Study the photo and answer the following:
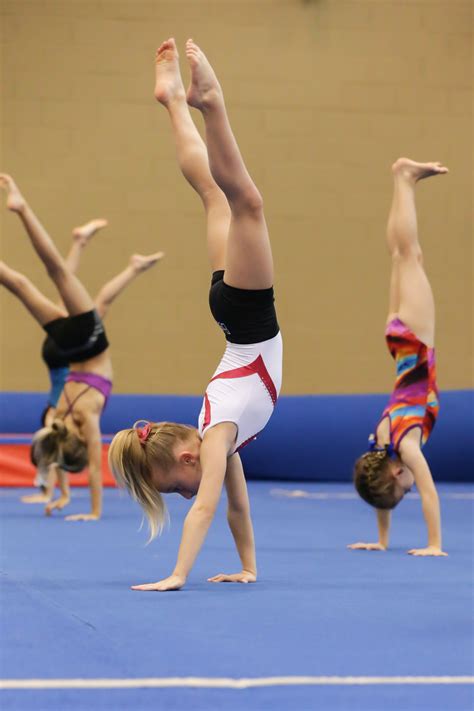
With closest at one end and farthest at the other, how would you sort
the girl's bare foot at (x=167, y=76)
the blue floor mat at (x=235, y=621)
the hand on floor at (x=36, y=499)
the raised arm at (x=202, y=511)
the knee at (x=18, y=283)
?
1. the blue floor mat at (x=235, y=621)
2. the raised arm at (x=202, y=511)
3. the girl's bare foot at (x=167, y=76)
4. the knee at (x=18, y=283)
5. the hand on floor at (x=36, y=499)

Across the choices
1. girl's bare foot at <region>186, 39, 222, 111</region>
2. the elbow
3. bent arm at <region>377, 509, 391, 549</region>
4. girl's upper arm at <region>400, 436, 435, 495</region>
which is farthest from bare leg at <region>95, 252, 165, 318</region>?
the elbow

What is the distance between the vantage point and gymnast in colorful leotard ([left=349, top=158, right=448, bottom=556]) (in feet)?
15.5

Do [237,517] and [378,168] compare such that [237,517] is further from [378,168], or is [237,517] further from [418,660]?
[378,168]

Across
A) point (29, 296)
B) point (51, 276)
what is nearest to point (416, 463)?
point (51, 276)

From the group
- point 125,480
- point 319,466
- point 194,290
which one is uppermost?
point 194,290

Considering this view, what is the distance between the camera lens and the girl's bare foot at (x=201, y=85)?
10.8ft

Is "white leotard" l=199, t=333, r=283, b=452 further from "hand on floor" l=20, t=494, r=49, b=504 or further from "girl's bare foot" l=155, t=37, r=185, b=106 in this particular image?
"hand on floor" l=20, t=494, r=49, b=504

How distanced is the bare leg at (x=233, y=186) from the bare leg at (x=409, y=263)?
7.21ft

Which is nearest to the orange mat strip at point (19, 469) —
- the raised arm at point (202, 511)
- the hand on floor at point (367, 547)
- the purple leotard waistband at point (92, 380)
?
the purple leotard waistband at point (92, 380)

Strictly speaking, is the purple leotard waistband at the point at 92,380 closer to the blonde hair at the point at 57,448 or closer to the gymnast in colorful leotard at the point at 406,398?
the blonde hair at the point at 57,448

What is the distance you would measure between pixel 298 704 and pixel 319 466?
6689 mm

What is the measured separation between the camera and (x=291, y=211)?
31.3ft

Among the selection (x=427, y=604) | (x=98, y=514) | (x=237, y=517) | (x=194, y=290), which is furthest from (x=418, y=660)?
(x=194, y=290)

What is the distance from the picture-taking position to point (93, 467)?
5965 millimetres
